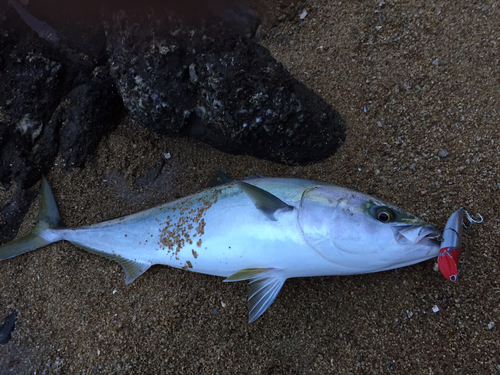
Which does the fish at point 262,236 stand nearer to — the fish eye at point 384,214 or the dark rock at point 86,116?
the fish eye at point 384,214

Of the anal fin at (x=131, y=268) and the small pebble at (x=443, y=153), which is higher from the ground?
the small pebble at (x=443, y=153)

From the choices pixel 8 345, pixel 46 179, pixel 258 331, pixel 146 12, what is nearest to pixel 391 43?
pixel 146 12

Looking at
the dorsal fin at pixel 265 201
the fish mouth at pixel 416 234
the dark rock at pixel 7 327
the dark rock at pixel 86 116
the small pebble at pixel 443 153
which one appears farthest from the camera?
the dark rock at pixel 86 116

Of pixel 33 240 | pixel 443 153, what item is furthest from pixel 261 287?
pixel 33 240

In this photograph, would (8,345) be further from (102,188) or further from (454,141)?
(454,141)

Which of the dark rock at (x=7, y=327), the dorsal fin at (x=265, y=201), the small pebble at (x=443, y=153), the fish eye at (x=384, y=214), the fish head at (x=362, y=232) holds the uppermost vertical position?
the small pebble at (x=443, y=153)

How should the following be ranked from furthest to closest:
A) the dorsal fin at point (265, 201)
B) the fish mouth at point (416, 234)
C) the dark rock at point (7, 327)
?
1. the dark rock at point (7, 327)
2. the dorsal fin at point (265, 201)
3. the fish mouth at point (416, 234)

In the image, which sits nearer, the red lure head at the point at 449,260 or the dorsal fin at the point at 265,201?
the red lure head at the point at 449,260

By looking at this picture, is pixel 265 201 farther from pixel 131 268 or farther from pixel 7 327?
pixel 7 327

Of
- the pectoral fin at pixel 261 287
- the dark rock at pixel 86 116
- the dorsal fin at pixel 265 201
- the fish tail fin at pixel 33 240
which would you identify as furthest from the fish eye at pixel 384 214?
the fish tail fin at pixel 33 240
